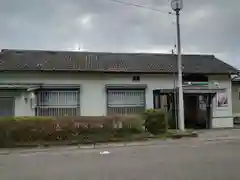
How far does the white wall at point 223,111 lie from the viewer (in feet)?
88.0

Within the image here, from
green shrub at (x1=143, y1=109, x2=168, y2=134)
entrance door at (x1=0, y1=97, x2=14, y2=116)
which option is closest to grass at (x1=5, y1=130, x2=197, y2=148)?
green shrub at (x1=143, y1=109, x2=168, y2=134)

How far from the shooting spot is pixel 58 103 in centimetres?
2428

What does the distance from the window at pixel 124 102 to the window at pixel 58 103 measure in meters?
2.21

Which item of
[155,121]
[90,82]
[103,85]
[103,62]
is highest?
[103,62]

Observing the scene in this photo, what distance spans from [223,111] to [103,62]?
9417 mm

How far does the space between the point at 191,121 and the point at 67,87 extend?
10412mm

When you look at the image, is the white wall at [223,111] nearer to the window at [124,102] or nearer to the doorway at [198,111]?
the doorway at [198,111]

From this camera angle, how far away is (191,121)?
29.1m

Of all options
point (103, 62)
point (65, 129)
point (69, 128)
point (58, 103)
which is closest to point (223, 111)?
point (103, 62)

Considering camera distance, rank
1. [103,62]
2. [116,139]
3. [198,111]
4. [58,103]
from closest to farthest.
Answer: [116,139] → [58,103] → [103,62] → [198,111]

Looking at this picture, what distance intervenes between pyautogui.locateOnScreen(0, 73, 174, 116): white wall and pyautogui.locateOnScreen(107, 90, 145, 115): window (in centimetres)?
41

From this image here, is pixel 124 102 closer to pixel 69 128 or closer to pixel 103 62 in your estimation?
Answer: pixel 103 62

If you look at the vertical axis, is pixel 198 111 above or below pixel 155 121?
above

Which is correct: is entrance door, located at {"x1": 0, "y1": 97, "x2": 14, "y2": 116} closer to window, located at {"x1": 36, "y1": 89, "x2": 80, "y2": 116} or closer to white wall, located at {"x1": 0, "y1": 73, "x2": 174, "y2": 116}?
white wall, located at {"x1": 0, "y1": 73, "x2": 174, "y2": 116}
